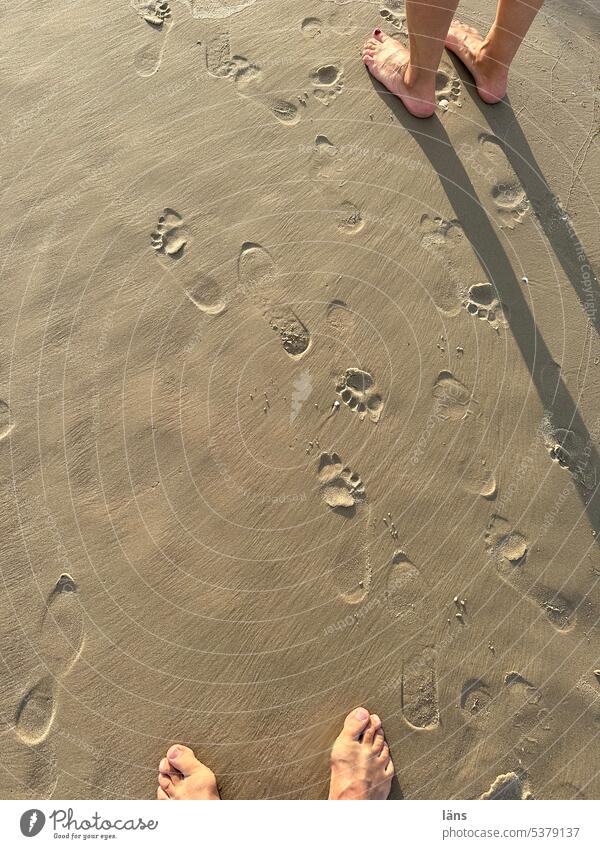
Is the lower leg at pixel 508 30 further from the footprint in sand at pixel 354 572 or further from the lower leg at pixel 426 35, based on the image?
the footprint in sand at pixel 354 572

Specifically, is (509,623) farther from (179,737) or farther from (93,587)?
(93,587)

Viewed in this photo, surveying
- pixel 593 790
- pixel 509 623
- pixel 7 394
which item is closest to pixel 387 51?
pixel 7 394

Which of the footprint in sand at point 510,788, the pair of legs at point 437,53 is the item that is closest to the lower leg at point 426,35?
the pair of legs at point 437,53

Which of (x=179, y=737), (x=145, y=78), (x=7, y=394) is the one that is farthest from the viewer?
(x=145, y=78)

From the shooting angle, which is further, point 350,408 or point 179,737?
point 350,408

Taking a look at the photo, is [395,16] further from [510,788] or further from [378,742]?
[510,788]
